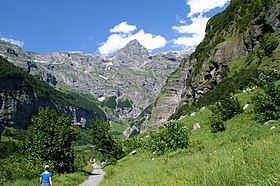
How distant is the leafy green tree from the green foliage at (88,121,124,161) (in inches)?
891

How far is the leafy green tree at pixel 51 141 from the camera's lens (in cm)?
3897

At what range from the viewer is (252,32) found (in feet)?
219

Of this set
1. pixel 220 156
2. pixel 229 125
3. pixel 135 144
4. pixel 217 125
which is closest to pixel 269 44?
pixel 135 144

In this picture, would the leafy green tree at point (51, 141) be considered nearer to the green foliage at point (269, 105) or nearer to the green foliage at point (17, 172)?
the green foliage at point (17, 172)

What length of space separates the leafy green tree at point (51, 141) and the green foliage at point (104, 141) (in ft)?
74.2

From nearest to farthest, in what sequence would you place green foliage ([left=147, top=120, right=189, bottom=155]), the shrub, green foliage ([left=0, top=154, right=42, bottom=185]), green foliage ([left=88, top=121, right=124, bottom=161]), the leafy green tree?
Result: green foliage ([left=147, top=120, right=189, bottom=155]) < the shrub < green foliage ([left=0, top=154, right=42, bottom=185]) < the leafy green tree < green foliage ([left=88, top=121, right=124, bottom=161])

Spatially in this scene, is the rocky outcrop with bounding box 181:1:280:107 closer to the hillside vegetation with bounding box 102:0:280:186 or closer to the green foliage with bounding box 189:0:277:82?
the hillside vegetation with bounding box 102:0:280:186

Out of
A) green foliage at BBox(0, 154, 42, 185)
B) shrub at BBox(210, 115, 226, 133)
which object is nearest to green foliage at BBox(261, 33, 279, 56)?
shrub at BBox(210, 115, 226, 133)

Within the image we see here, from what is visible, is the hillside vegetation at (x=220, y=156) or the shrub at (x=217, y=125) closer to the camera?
the hillside vegetation at (x=220, y=156)

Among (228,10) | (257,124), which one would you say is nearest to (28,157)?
(257,124)

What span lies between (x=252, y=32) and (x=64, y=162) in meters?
50.3

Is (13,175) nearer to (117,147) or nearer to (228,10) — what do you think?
(117,147)

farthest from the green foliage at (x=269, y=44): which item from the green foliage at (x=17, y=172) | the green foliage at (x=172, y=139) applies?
the green foliage at (x=17, y=172)

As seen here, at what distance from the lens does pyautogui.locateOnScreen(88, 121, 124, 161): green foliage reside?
6444 cm
